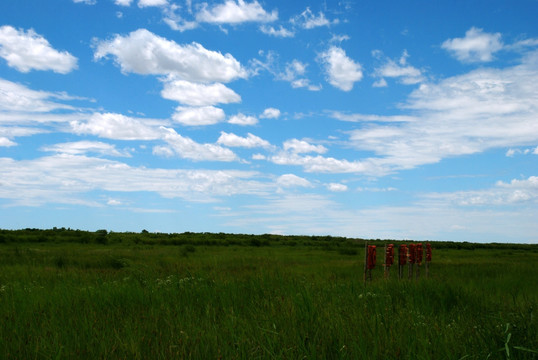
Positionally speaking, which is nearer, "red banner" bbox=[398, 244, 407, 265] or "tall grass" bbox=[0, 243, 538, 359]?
"tall grass" bbox=[0, 243, 538, 359]

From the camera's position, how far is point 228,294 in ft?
21.6

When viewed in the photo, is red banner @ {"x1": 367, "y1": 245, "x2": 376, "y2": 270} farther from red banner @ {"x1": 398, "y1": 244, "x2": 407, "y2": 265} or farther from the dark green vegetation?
the dark green vegetation

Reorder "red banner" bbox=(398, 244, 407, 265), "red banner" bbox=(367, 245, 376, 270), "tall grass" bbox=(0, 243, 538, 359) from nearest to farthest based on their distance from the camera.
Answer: "tall grass" bbox=(0, 243, 538, 359) → "red banner" bbox=(367, 245, 376, 270) → "red banner" bbox=(398, 244, 407, 265)

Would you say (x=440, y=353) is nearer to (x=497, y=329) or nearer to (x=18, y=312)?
(x=497, y=329)

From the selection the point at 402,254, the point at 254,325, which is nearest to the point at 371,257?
the point at 402,254

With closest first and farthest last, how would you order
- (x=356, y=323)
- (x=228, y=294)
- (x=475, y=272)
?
(x=356, y=323) → (x=228, y=294) → (x=475, y=272)

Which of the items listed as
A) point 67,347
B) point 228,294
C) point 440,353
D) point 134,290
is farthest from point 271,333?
point 134,290

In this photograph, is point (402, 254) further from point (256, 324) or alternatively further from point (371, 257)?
point (256, 324)

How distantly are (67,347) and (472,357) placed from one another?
350cm

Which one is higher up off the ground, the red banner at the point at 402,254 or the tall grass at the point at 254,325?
the red banner at the point at 402,254

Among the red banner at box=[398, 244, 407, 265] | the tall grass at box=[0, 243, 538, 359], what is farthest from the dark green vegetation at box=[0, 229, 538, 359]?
the red banner at box=[398, 244, 407, 265]

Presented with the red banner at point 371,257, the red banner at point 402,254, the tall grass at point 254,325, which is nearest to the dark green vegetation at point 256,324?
the tall grass at point 254,325

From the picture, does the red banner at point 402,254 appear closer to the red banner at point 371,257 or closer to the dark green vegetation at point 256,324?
the red banner at point 371,257

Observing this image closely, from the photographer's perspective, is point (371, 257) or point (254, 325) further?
point (371, 257)
